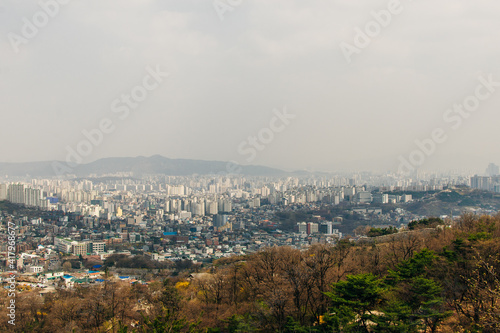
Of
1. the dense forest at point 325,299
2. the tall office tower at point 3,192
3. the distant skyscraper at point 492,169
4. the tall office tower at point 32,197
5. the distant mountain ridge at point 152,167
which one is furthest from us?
the distant mountain ridge at point 152,167

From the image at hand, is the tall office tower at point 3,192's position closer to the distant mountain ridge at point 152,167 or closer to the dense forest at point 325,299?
the distant mountain ridge at point 152,167

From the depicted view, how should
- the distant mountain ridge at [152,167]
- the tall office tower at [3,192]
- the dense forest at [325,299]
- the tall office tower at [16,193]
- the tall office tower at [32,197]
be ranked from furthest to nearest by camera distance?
1. the distant mountain ridge at [152,167]
2. the tall office tower at [32,197]
3. the tall office tower at [16,193]
4. the tall office tower at [3,192]
5. the dense forest at [325,299]

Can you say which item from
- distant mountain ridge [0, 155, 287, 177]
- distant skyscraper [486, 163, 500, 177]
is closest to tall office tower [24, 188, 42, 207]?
distant mountain ridge [0, 155, 287, 177]

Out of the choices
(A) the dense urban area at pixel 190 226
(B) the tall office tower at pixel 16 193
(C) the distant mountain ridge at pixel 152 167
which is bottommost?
(A) the dense urban area at pixel 190 226

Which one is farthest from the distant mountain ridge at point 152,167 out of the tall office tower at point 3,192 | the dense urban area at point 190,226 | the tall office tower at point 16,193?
the tall office tower at point 3,192

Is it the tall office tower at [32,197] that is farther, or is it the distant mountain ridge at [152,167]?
the distant mountain ridge at [152,167]

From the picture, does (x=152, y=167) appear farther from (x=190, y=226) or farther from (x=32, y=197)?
(x=190, y=226)
